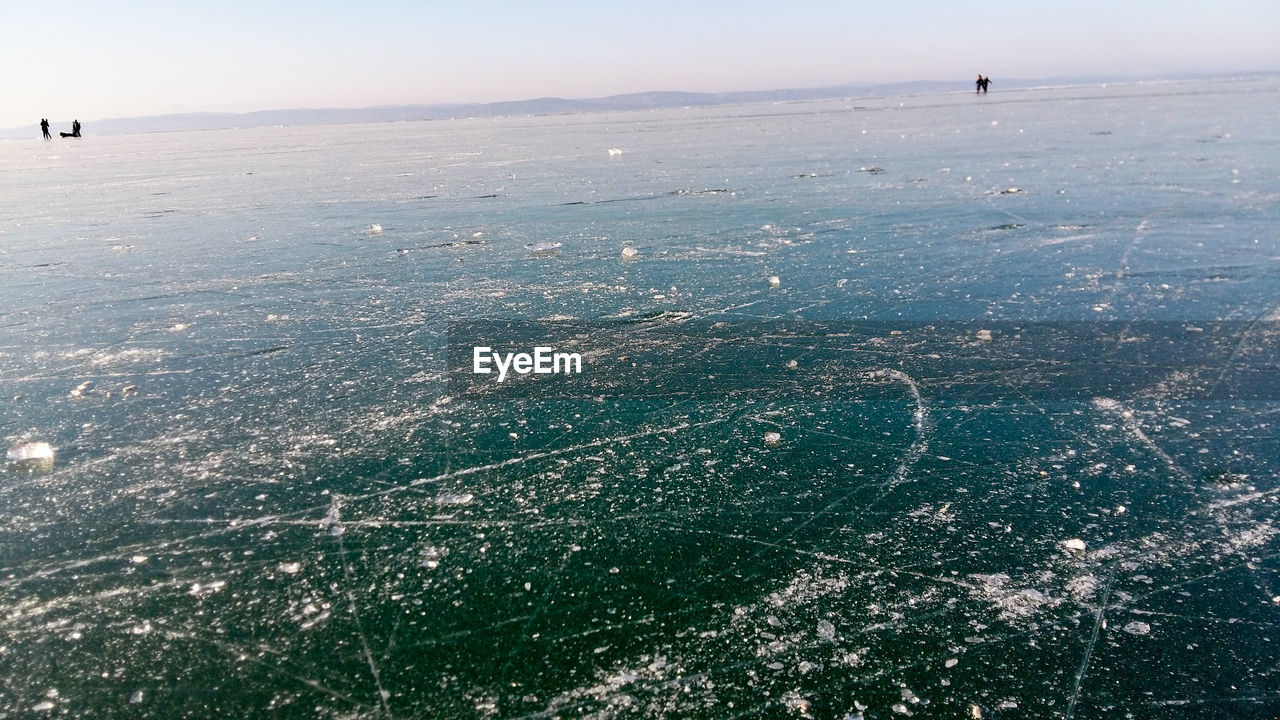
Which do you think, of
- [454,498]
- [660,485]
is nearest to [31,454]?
[454,498]

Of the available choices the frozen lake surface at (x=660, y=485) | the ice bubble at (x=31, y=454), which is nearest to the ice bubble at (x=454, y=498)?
the frozen lake surface at (x=660, y=485)

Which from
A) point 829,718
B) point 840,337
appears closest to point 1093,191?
point 840,337

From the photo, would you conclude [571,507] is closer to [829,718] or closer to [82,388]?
[829,718]

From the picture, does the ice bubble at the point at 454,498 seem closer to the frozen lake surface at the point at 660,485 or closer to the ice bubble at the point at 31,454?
the frozen lake surface at the point at 660,485

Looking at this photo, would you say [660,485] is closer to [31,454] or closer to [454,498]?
[454,498]

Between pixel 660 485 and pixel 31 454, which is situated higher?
pixel 31 454

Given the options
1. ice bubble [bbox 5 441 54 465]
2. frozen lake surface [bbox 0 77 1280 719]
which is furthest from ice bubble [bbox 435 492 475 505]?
ice bubble [bbox 5 441 54 465]

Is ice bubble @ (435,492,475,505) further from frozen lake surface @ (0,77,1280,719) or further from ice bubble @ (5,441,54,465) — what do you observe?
ice bubble @ (5,441,54,465)
